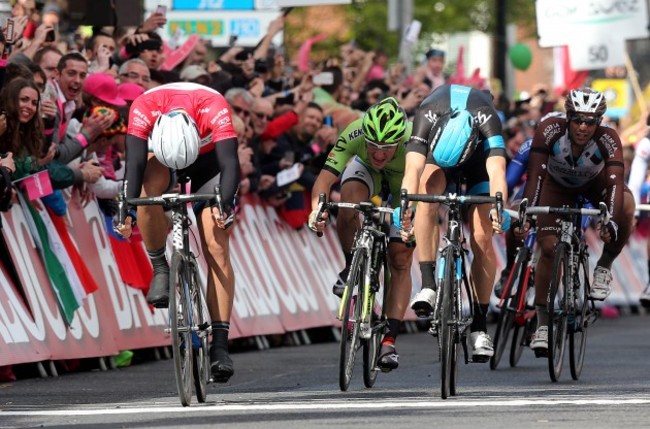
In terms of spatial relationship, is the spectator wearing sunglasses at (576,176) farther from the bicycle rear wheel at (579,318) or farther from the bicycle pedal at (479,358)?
the bicycle pedal at (479,358)

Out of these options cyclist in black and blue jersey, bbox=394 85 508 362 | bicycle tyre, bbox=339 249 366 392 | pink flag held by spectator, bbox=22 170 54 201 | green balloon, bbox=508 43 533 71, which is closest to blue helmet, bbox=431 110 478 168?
cyclist in black and blue jersey, bbox=394 85 508 362

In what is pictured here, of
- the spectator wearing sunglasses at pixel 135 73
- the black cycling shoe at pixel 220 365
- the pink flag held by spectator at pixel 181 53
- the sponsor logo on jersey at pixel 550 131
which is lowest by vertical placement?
the black cycling shoe at pixel 220 365

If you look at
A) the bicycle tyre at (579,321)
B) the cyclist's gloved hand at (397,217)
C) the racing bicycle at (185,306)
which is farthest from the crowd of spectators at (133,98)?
the bicycle tyre at (579,321)

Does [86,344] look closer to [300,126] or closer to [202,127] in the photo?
[202,127]

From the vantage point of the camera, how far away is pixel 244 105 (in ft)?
55.8

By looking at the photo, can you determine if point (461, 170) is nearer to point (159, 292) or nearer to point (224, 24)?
point (159, 292)

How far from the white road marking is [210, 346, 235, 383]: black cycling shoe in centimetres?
40

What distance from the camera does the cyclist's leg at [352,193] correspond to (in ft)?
43.5

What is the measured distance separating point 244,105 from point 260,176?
0.81 m

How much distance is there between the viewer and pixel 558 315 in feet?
44.3

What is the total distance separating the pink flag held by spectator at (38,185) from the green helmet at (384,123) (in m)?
2.33

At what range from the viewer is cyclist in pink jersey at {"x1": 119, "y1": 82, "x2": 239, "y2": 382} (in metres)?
11.3

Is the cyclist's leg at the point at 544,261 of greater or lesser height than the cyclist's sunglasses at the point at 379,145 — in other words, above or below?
below

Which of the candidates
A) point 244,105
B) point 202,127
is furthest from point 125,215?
point 244,105
